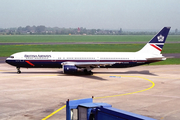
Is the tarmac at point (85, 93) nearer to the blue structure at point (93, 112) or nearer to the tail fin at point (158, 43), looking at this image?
the tail fin at point (158, 43)

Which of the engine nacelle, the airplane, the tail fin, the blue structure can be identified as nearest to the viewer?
the blue structure

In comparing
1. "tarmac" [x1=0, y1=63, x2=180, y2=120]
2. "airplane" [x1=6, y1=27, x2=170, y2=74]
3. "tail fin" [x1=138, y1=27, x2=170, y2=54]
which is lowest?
"tarmac" [x1=0, y1=63, x2=180, y2=120]

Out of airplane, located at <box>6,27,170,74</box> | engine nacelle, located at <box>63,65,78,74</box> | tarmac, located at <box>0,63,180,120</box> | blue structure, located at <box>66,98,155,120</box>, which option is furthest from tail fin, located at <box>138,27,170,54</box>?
blue structure, located at <box>66,98,155,120</box>

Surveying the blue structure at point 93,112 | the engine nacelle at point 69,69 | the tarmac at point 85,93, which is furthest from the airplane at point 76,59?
the blue structure at point 93,112

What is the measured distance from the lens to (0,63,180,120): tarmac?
25.6m

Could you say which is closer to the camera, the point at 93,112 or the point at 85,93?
the point at 93,112

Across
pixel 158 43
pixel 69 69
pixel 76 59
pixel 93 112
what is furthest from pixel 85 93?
pixel 158 43

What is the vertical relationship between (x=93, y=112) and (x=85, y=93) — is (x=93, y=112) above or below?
above

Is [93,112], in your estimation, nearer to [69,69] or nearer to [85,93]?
[85,93]

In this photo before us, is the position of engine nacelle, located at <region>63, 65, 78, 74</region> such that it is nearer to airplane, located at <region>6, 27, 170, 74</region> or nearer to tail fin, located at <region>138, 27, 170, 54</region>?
airplane, located at <region>6, 27, 170, 74</region>

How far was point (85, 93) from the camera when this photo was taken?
33844mm

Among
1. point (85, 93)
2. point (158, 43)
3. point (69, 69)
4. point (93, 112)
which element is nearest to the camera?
point (93, 112)

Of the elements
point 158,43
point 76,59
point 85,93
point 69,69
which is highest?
point 158,43

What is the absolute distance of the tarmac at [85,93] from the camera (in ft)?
83.9
